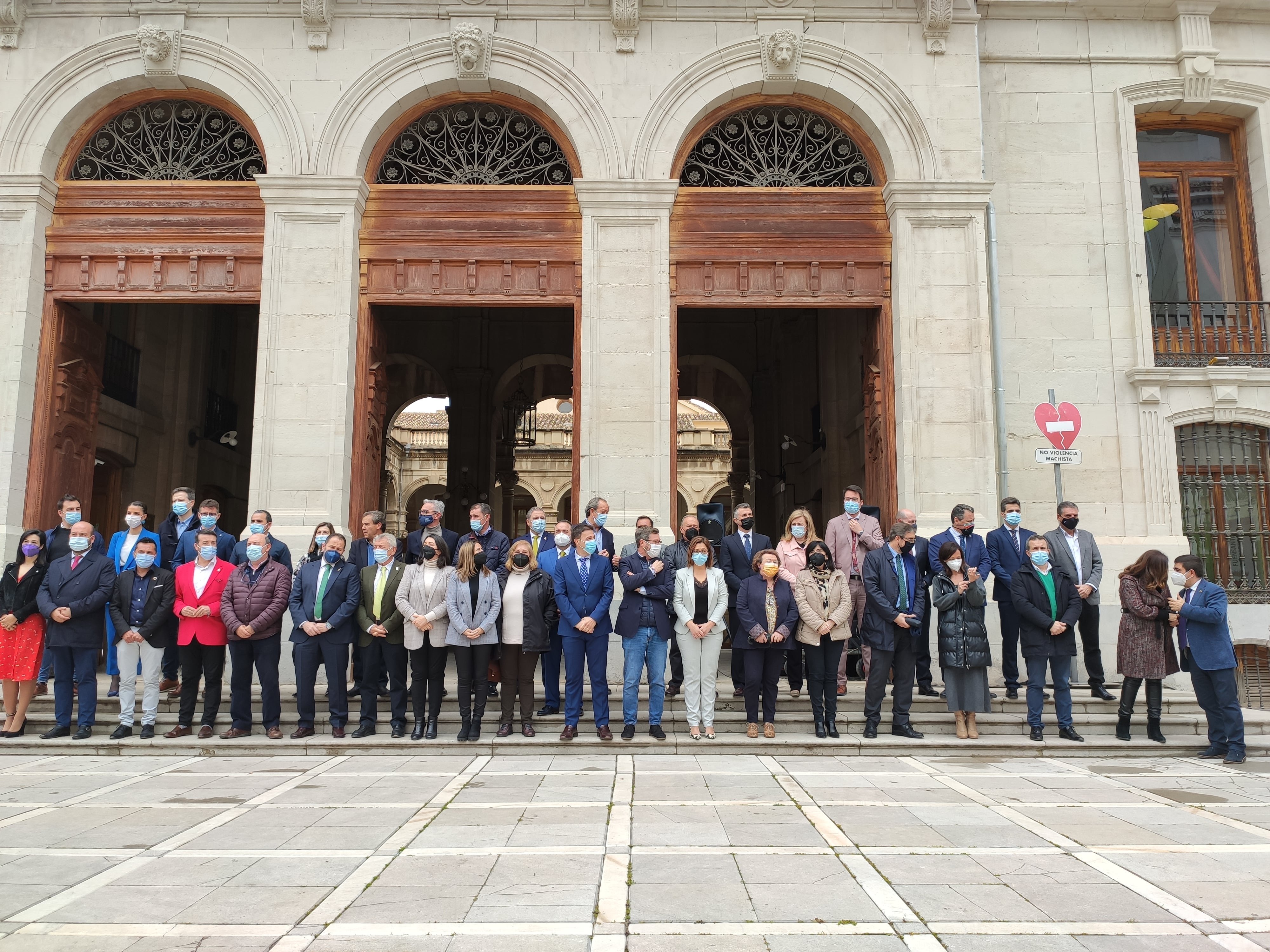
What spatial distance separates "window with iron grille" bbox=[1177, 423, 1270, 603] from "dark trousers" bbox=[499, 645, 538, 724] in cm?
856

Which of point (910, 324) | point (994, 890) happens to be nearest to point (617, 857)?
point (994, 890)

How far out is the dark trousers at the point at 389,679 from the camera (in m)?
8.54

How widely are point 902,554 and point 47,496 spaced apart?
992cm

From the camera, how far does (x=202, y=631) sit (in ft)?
27.9

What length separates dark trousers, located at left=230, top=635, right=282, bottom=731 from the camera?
8.53 meters

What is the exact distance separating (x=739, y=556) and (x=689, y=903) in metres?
5.40

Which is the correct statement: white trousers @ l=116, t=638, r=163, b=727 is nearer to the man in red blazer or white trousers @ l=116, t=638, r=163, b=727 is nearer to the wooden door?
the man in red blazer

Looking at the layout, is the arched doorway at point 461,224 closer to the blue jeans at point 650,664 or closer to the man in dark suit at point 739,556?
the man in dark suit at point 739,556

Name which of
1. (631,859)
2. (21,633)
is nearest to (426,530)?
(21,633)

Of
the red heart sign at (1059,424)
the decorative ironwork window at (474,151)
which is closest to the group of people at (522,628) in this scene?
the red heart sign at (1059,424)

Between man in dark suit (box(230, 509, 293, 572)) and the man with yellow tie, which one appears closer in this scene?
the man with yellow tie

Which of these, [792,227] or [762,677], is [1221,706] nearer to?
[762,677]

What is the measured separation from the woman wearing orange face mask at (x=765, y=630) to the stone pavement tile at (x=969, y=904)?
413cm

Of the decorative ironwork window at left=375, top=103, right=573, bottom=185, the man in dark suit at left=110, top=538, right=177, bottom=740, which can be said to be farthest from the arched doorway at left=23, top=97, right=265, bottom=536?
the man in dark suit at left=110, top=538, right=177, bottom=740
